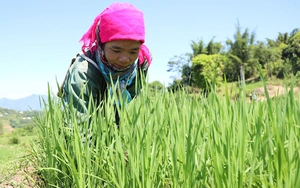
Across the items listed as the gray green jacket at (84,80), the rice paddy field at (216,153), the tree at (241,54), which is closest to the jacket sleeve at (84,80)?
the gray green jacket at (84,80)

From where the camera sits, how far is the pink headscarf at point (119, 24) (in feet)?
6.04

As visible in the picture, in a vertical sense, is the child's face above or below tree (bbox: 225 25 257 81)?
below

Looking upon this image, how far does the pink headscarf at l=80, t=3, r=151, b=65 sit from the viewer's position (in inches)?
72.5

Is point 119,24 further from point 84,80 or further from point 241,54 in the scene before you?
point 241,54

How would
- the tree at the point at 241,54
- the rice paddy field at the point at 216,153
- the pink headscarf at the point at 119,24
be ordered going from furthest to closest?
1. the tree at the point at 241,54
2. the pink headscarf at the point at 119,24
3. the rice paddy field at the point at 216,153

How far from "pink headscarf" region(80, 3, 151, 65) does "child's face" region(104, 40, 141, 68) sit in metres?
0.04

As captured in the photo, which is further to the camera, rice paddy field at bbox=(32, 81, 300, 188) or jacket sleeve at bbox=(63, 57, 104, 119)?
jacket sleeve at bbox=(63, 57, 104, 119)

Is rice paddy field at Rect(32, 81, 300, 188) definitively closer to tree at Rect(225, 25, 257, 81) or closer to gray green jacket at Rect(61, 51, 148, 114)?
gray green jacket at Rect(61, 51, 148, 114)

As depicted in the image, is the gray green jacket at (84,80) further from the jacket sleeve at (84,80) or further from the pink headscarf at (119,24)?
the pink headscarf at (119,24)

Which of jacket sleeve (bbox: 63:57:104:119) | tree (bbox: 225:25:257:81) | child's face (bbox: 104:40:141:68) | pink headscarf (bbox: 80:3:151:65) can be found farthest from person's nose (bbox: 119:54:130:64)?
tree (bbox: 225:25:257:81)

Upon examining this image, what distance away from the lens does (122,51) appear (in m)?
1.87

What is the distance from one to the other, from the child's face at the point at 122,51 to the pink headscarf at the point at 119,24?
37mm

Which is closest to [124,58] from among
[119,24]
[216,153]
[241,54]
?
[119,24]

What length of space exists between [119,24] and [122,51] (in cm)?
16
